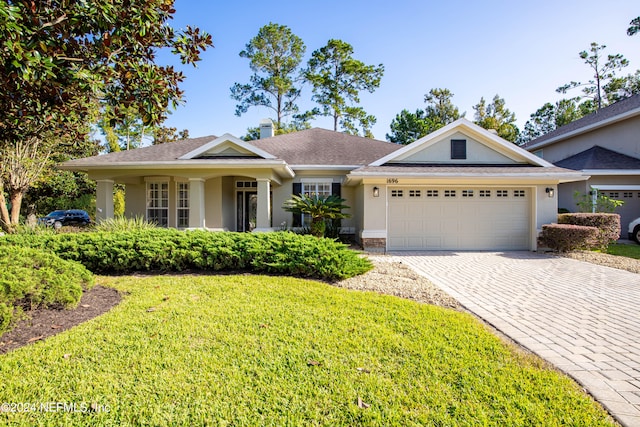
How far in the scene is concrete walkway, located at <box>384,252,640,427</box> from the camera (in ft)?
9.52

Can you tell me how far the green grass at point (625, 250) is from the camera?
10087 millimetres

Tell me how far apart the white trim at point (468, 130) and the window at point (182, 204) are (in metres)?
7.89

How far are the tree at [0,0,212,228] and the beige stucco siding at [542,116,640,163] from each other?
20.1 meters

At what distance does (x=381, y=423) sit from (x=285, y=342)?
1478 millimetres

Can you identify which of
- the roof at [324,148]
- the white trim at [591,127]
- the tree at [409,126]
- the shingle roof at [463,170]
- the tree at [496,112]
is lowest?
the shingle roof at [463,170]

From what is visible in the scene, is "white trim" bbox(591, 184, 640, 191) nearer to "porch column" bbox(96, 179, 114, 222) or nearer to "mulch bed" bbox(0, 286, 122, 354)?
"mulch bed" bbox(0, 286, 122, 354)

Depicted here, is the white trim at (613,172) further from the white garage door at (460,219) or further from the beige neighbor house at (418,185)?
the white garage door at (460,219)

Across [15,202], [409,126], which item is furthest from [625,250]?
[15,202]

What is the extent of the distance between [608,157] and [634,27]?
67.1ft

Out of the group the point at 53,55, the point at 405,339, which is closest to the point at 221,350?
the point at 405,339

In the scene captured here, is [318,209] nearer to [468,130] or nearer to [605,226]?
[468,130]

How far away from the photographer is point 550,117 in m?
35.0

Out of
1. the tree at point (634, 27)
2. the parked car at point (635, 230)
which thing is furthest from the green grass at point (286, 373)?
the tree at point (634, 27)

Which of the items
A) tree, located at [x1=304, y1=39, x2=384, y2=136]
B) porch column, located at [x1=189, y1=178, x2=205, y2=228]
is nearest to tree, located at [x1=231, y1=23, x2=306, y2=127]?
tree, located at [x1=304, y1=39, x2=384, y2=136]
